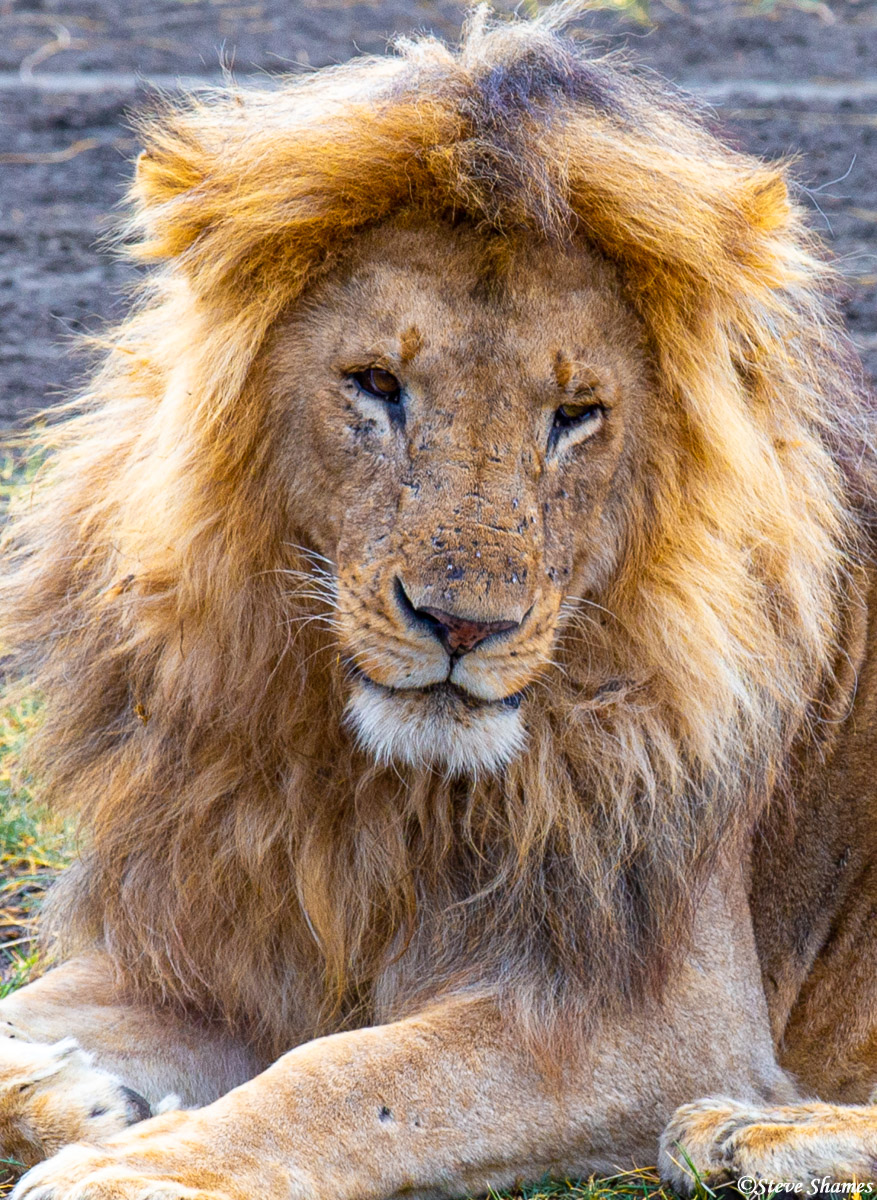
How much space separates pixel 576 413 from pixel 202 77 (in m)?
7.23

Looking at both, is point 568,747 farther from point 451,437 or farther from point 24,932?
point 24,932

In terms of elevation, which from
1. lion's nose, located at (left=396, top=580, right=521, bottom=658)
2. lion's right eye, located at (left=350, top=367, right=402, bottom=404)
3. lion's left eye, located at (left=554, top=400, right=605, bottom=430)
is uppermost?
lion's left eye, located at (left=554, top=400, right=605, bottom=430)

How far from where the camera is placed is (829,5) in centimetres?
1154

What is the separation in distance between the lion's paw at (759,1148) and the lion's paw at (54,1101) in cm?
87

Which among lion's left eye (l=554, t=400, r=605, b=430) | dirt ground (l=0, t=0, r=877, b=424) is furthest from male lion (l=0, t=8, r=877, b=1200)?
dirt ground (l=0, t=0, r=877, b=424)

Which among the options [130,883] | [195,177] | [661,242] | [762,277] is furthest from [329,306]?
[130,883]

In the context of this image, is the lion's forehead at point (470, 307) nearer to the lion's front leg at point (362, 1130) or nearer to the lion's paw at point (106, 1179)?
the lion's front leg at point (362, 1130)

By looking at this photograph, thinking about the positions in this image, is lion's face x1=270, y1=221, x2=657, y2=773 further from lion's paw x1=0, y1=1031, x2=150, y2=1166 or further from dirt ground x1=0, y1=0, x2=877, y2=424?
dirt ground x1=0, y1=0, x2=877, y2=424

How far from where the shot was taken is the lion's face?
2484 millimetres

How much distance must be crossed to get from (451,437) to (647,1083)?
1114 mm

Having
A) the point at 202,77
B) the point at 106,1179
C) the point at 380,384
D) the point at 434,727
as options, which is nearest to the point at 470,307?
the point at 380,384

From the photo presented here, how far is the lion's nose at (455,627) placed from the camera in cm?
242

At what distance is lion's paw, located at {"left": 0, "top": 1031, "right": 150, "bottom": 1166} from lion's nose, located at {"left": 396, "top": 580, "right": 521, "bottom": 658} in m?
0.96

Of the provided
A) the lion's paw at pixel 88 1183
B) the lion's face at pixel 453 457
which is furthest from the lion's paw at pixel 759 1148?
the lion's paw at pixel 88 1183
